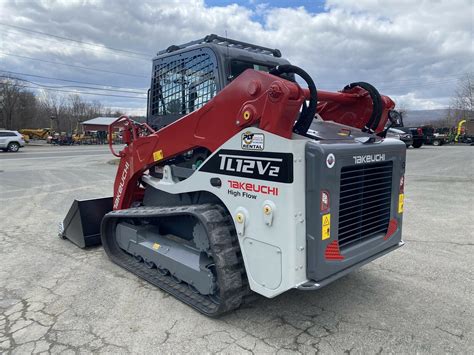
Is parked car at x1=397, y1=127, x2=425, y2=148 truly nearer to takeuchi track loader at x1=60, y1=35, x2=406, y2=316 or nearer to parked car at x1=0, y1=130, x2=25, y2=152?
takeuchi track loader at x1=60, y1=35, x2=406, y2=316

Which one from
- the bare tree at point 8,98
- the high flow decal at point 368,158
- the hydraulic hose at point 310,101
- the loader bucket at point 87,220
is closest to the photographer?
the hydraulic hose at point 310,101

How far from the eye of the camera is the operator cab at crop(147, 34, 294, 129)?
3.71m

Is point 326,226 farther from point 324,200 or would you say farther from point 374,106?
point 374,106

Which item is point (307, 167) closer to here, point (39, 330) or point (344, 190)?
point (344, 190)

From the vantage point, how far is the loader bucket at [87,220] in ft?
16.9

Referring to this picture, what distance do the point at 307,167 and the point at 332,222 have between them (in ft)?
1.59

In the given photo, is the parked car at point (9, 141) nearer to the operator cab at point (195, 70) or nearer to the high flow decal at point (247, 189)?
the operator cab at point (195, 70)

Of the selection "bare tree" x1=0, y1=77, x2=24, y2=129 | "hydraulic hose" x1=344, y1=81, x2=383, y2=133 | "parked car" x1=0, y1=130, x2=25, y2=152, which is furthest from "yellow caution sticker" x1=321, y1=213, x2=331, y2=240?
"bare tree" x1=0, y1=77, x2=24, y2=129

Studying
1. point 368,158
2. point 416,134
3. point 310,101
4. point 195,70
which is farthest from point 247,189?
point 416,134

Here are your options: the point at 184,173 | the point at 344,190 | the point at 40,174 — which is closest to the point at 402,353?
the point at 344,190

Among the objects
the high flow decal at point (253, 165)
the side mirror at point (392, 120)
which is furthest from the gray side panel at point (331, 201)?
the side mirror at point (392, 120)

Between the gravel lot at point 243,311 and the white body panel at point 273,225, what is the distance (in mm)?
517

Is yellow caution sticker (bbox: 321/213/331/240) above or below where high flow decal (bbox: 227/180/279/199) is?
below

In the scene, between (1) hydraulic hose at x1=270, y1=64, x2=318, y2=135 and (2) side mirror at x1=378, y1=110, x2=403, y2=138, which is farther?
(2) side mirror at x1=378, y1=110, x2=403, y2=138
